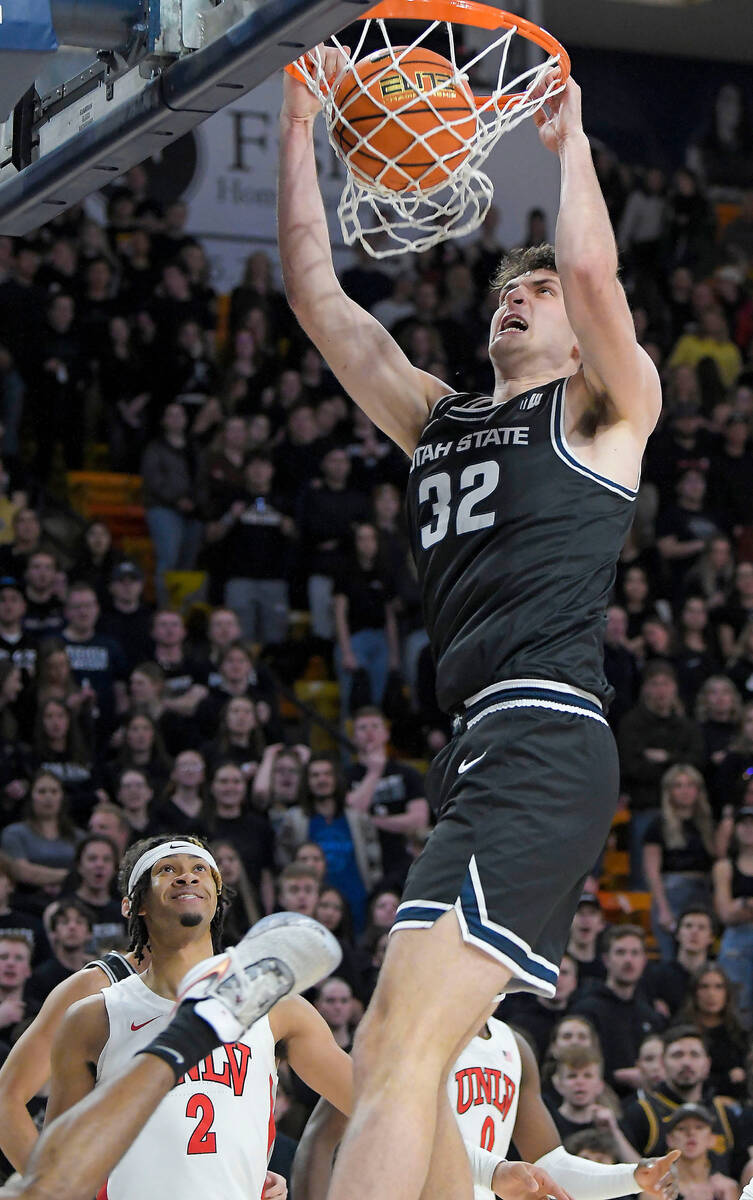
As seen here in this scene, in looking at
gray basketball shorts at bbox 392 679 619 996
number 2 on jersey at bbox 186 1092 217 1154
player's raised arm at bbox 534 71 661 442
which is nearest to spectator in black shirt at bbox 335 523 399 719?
number 2 on jersey at bbox 186 1092 217 1154

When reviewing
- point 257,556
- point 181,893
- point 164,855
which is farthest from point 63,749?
point 181,893

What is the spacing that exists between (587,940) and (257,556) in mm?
3854

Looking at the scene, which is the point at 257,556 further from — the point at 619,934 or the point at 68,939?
the point at 68,939

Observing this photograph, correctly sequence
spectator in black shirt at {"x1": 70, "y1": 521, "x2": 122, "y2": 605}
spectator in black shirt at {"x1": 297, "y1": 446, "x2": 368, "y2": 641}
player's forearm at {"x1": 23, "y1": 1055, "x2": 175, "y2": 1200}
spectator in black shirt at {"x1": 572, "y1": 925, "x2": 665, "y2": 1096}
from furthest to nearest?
1. spectator in black shirt at {"x1": 297, "y1": 446, "x2": 368, "y2": 641}
2. spectator in black shirt at {"x1": 70, "y1": 521, "x2": 122, "y2": 605}
3. spectator in black shirt at {"x1": 572, "y1": 925, "x2": 665, "y2": 1096}
4. player's forearm at {"x1": 23, "y1": 1055, "x2": 175, "y2": 1200}

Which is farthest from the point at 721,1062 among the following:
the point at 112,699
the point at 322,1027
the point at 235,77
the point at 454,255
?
the point at 454,255

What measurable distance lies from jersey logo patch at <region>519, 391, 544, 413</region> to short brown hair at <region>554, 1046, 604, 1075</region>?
16.0 feet

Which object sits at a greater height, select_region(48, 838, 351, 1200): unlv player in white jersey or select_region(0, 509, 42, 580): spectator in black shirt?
select_region(0, 509, 42, 580): spectator in black shirt

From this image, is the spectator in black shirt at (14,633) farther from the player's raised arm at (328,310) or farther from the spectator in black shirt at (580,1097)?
the player's raised arm at (328,310)

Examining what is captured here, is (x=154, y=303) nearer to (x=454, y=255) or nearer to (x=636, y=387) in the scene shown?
(x=454, y=255)

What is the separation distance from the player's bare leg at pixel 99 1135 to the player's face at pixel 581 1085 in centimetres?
502

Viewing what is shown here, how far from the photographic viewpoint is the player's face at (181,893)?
204 inches

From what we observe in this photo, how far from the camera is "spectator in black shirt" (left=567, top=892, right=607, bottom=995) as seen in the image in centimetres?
973

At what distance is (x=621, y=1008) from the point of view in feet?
30.7

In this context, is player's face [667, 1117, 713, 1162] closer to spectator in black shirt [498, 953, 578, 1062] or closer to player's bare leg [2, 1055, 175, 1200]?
spectator in black shirt [498, 953, 578, 1062]
